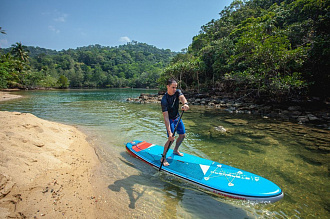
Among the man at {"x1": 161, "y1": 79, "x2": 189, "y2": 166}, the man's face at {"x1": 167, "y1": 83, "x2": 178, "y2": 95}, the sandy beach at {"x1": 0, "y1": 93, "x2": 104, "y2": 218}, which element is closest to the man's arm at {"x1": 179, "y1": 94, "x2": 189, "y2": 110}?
the man at {"x1": 161, "y1": 79, "x2": 189, "y2": 166}

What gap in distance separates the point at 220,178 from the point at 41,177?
421cm

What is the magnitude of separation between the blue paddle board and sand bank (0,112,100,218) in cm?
211

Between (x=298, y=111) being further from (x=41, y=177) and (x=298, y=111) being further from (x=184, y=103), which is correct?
(x=41, y=177)

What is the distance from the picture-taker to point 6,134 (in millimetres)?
4820

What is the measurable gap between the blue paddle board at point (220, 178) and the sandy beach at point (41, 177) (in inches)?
83.6

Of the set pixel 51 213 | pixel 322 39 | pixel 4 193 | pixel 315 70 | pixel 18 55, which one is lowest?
pixel 51 213

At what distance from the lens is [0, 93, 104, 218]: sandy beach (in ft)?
9.42

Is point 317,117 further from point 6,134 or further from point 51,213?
point 6,134

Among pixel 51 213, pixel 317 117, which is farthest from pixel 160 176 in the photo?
pixel 317 117

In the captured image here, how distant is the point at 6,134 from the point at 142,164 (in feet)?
13.7

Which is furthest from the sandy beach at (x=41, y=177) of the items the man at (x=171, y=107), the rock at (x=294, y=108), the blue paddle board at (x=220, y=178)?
the rock at (x=294, y=108)

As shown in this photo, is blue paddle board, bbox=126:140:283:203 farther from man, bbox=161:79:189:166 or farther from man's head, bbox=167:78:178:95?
man's head, bbox=167:78:178:95

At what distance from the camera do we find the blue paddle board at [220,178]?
3.47m

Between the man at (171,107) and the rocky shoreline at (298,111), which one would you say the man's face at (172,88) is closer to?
the man at (171,107)
